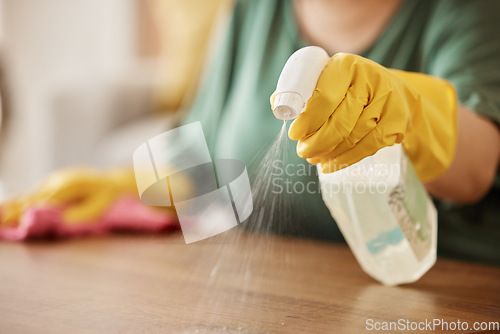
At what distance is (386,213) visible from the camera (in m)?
0.45

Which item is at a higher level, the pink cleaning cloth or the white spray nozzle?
the white spray nozzle

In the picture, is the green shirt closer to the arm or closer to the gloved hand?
the arm

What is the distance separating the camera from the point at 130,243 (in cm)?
66

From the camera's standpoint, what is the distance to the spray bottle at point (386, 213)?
17.4 inches

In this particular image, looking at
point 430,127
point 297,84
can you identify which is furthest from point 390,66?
point 297,84

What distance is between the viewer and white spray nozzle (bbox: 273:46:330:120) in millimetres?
352

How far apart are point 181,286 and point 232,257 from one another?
0.10 meters

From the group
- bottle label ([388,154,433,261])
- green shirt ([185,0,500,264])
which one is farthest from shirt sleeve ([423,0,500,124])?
bottle label ([388,154,433,261])

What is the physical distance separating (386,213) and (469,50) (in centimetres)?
28

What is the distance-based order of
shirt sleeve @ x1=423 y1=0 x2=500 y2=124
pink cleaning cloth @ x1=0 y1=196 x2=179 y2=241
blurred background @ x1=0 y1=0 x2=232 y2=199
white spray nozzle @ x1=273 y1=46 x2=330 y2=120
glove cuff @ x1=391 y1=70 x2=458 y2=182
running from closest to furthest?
1. white spray nozzle @ x1=273 y1=46 x2=330 y2=120
2. glove cuff @ x1=391 y1=70 x2=458 y2=182
3. shirt sleeve @ x1=423 y1=0 x2=500 y2=124
4. pink cleaning cloth @ x1=0 y1=196 x2=179 y2=241
5. blurred background @ x1=0 y1=0 x2=232 y2=199

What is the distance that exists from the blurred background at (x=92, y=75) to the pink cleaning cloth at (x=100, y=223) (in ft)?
1.38

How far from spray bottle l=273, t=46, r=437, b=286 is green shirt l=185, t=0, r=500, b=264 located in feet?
0.19

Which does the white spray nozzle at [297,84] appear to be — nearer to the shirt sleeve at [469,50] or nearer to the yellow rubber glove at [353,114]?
the yellow rubber glove at [353,114]

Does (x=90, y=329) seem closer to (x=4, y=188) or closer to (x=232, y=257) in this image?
(x=232, y=257)
